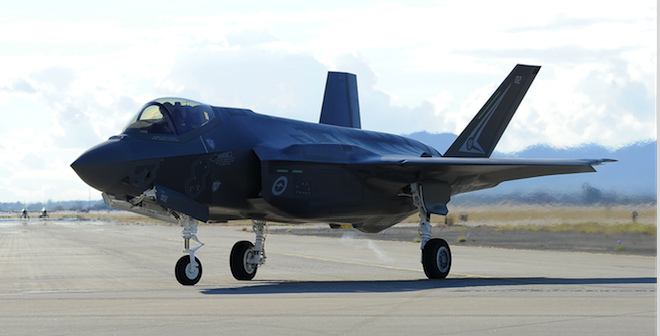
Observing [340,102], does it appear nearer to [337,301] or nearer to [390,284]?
[390,284]

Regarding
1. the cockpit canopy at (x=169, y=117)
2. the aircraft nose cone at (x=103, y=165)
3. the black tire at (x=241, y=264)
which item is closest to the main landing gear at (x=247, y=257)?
the black tire at (x=241, y=264)

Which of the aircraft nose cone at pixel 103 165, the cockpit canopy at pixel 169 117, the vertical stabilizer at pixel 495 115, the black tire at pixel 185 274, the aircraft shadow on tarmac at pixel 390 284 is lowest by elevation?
the aircraft shadow on tarmac at pixel 390 284

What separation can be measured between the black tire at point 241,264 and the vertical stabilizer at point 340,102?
7.42 metres

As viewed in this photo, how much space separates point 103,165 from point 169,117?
6.19ft

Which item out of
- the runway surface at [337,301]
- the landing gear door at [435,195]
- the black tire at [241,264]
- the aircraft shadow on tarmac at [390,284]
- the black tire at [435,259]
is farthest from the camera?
the black tire at [241,264]

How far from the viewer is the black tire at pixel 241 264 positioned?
56.4 feet

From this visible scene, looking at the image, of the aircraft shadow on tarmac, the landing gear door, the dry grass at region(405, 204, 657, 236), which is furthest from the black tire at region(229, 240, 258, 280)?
the dry grass at region(405, 204, 657, 236)

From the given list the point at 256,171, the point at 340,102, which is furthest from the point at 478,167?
the point at 340,102

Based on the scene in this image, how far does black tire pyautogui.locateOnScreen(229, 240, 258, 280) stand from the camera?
56.4 feet

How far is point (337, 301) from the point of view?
11.2 m

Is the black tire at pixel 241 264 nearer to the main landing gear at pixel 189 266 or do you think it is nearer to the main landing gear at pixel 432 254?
the main landing gear at pixel 189 266

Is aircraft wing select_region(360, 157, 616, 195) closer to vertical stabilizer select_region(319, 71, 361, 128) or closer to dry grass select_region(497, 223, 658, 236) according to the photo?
vertical stabilizer select_region(319, 71, 361, 128)

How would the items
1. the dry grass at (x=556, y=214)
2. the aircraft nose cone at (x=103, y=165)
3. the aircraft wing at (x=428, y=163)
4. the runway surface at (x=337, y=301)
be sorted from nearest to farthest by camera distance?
the runway surface at (x=337, y=301) < the aircraft nose cone at (x=103, y=165) < the aircraft wing at (x=428, y=163) < the dry grass at (x=556, y=214)

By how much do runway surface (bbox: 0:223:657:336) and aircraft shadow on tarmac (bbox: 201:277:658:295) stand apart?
23mm
